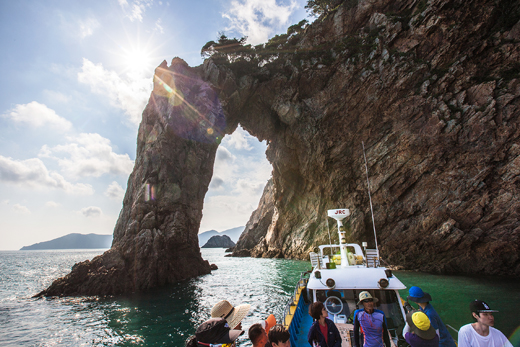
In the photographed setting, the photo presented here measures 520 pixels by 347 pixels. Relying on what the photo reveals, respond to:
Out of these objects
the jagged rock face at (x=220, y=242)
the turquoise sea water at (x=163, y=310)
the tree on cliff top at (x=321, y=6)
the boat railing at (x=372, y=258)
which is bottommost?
the turquoise sea water at (x=163, y=310)

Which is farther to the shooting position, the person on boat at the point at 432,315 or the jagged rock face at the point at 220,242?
the jagged rock face at the point at 220,242

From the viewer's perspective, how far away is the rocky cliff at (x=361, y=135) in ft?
→ 65.6

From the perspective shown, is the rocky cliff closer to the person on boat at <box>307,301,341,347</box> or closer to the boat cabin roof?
the boat cabin roof

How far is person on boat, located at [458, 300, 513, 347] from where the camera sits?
3.26 m

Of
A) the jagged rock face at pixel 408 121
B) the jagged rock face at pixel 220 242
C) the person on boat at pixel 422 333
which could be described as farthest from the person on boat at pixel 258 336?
the jagged rock face at pixel 220 242

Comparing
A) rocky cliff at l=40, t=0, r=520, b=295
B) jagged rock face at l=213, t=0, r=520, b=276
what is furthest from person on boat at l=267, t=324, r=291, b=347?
jagged rock face at l=213, t=0, r=520, b=276

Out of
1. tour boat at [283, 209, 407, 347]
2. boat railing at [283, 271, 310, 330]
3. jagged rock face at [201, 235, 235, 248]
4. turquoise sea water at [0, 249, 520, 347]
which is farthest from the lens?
jagged rock face at [201, 235, 235, 248]

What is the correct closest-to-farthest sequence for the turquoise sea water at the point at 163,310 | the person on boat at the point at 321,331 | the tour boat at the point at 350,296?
the person on boat at the point at 321,331
the tour boat at the point at 350,296
the turquoise sea water at the point at 163,310

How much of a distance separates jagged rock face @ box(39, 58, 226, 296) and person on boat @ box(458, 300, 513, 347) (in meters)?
22.4

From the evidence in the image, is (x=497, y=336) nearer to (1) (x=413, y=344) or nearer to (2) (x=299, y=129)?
(1) (x=413, y=344)

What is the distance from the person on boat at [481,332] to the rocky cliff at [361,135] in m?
22.5

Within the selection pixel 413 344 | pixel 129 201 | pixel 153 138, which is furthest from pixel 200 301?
pixel 153 138

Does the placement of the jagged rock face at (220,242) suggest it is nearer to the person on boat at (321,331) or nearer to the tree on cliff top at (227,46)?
the tree on cliff top at (227,46)

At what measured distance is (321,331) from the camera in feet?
13.0
